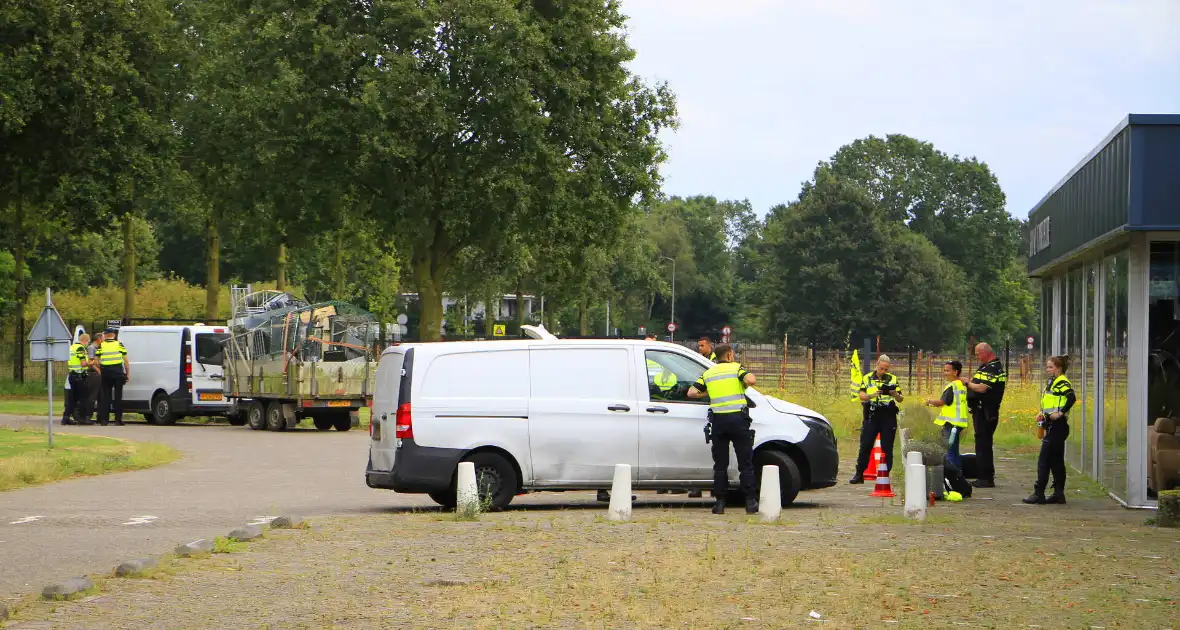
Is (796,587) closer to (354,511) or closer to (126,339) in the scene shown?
(354,511)

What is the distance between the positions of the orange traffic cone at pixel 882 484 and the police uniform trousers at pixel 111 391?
1957cm

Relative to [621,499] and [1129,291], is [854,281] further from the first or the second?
[621,499]

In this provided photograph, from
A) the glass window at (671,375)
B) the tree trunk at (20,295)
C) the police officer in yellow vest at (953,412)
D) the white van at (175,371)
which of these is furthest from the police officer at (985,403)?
the tree trunk at (20,295)

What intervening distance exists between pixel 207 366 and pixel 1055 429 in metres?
21.4

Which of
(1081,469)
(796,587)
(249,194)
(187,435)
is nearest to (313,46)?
(249,194)

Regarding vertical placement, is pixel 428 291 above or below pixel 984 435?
above

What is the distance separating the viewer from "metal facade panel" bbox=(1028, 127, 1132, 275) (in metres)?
15.5

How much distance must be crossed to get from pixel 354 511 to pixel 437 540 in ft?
11.5

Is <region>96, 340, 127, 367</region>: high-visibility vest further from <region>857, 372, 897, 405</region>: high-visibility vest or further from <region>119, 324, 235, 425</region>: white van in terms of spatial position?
<region>857, 372, 897, 405</region>: high-visibility vest

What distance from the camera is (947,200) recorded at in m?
108

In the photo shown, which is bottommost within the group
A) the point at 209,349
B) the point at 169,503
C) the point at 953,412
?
the point at 169,503

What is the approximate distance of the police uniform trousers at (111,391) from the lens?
3244 cm

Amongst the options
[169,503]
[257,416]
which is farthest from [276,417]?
[169,503]

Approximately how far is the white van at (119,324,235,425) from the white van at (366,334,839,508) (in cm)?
1829
